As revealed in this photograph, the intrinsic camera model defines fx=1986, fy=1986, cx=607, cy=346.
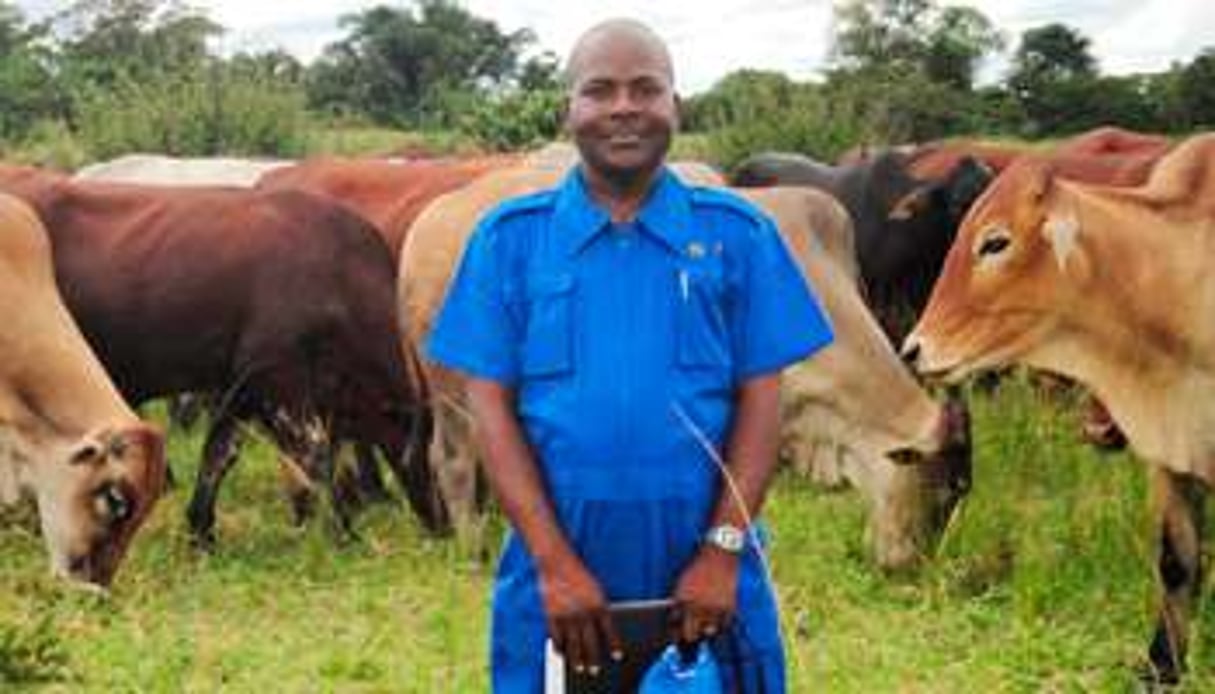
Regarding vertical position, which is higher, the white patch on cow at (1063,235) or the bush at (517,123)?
the white patch on cow at (1063,235)

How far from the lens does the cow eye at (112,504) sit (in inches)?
270

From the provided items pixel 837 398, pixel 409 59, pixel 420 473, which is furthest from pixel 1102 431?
pixel 409 59

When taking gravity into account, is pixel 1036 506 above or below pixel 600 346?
below

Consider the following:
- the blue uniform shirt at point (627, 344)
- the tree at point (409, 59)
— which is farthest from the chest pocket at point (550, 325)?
the tree at point (409, 59)

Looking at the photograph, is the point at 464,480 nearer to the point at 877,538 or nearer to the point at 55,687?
the point at 877,538

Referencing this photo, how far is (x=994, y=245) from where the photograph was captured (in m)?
6.00

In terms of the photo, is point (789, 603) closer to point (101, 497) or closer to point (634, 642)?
point (101, 497)

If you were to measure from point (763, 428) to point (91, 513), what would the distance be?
4.21 meters

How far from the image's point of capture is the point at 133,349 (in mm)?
8195

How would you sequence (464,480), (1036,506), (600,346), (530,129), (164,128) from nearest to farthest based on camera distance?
(600,346) < (1036,506) < (464,480) < (164,128) < (530,129)

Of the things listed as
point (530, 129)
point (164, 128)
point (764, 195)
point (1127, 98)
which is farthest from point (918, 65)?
point (764, 195)

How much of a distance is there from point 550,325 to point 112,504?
4087mm

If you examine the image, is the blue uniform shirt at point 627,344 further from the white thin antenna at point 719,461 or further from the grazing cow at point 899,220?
the grazing cow at point 899,220

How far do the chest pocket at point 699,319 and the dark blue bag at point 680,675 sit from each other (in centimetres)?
46
